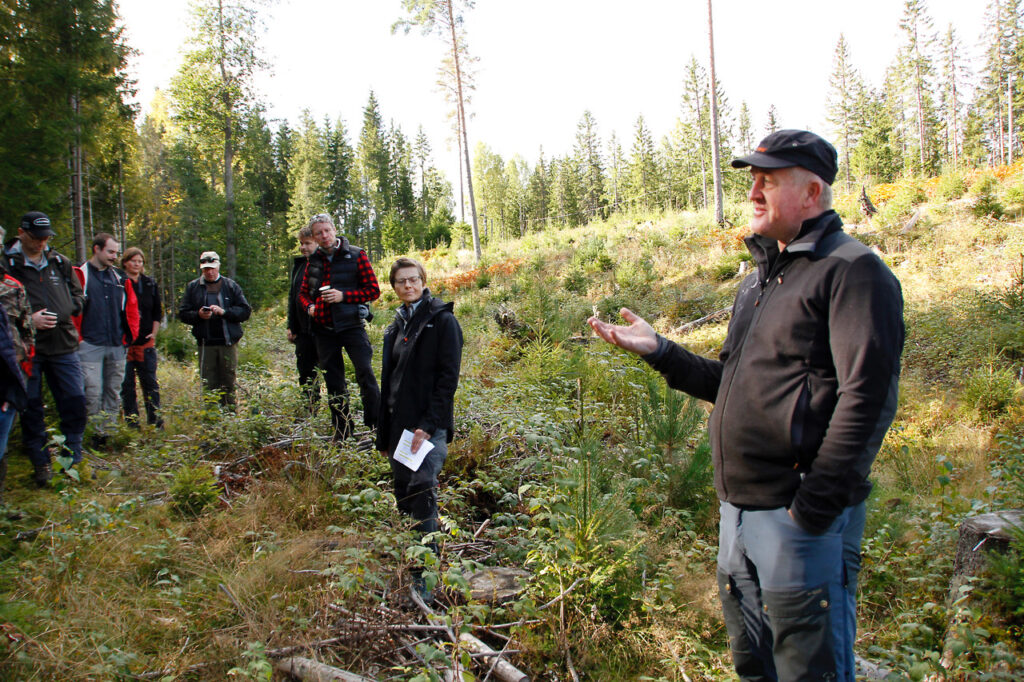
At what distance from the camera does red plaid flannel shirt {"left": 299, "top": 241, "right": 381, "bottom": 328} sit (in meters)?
5.06

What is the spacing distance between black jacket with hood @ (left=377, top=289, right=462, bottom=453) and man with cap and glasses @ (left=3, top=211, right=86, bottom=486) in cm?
316

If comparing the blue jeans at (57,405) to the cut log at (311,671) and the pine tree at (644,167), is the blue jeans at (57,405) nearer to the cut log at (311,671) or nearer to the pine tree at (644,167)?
the cut log at (311,671)

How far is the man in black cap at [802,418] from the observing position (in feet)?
4.80

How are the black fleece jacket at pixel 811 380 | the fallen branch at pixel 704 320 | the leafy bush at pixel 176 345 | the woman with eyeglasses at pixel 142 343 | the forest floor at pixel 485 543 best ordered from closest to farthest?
the black fleece jacket at pixel 811 380 < the forest floor at pixel 485 543 < the woman with eyeglasses at pixel 142 343 < the fallen branch at pixel 704 320 < the leafy bush at pixel 176 345

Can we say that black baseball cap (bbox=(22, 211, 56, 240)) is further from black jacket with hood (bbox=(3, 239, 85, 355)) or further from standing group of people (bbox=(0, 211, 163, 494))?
black jacket with hood (bbox=(3, 239, 85, 355))

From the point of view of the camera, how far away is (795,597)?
5.17ft

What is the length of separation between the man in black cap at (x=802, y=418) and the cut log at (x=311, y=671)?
1.62 metres

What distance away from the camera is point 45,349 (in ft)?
14.6

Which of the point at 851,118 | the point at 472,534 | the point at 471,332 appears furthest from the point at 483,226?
the point at 472,534

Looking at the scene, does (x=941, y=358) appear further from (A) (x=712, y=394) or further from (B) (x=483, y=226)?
(B) (x=483, y=226)

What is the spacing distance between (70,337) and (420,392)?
3.50 metres

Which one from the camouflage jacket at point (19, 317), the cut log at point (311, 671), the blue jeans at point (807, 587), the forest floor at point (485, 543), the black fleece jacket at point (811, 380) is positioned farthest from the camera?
the camouflage jacket at point (19, 317)

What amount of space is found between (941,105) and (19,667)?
65.4 metres

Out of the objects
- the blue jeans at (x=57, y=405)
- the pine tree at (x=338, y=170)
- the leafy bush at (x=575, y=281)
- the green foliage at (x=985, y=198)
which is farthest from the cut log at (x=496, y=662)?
the pine tree at (x=338, y=170)
